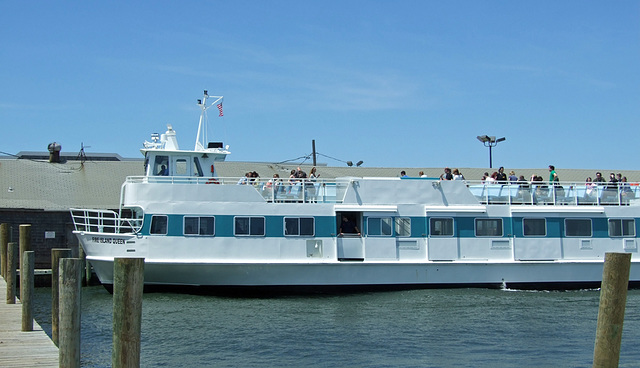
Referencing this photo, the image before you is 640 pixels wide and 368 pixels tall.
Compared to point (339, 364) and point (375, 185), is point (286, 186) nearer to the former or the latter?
point (375, 185)

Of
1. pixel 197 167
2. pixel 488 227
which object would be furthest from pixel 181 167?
pixel 488 227

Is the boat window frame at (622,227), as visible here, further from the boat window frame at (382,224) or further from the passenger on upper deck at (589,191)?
the boat window frame at (382,224)

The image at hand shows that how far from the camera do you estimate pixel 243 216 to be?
22.8 metres

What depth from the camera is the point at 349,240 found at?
2344 cm

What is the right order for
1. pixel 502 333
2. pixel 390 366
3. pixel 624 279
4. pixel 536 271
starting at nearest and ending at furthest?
pixel 624 279 → pixel 390 366 → pixel 502 333 → pixel 536 271

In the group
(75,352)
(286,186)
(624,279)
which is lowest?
(75,352)

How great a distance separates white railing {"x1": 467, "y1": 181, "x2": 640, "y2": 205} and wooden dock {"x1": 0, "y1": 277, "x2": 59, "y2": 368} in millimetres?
15385

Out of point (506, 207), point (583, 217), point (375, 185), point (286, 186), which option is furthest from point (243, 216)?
point (583, 217)

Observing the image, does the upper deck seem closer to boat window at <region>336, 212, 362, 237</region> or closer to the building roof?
boat window at <region>336, 212, 362, 237</region>

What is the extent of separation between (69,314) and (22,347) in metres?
2.43

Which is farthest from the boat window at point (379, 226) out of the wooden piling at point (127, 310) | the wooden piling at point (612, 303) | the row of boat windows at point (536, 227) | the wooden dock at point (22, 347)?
the wooden piling at point (127, 310)

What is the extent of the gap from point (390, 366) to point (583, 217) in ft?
Answer: 43.9

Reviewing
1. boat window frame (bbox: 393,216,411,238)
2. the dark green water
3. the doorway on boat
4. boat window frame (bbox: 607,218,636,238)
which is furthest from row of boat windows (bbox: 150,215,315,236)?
boat window frame (bbox: 607,218,636,238)

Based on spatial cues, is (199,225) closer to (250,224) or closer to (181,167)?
(250,224)
